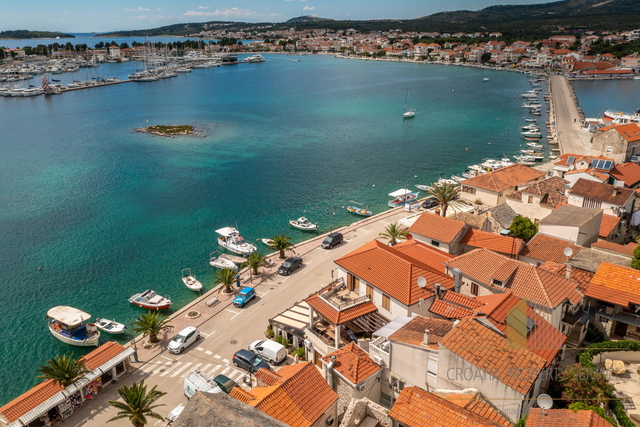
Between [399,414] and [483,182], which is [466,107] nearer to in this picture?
[483,182]

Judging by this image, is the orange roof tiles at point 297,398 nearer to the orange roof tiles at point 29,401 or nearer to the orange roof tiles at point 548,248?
the orange roof tiles at point 29,401

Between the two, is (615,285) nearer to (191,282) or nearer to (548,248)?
(548,248)

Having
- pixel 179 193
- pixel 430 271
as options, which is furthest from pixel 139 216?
pixel 430 271

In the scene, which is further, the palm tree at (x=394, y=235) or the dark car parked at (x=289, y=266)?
the palm tree at (x=394, y=235)

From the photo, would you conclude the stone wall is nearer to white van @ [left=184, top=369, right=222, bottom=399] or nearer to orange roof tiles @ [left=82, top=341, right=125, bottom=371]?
white van @ [left=184, top=369, right=222, bottom=399]

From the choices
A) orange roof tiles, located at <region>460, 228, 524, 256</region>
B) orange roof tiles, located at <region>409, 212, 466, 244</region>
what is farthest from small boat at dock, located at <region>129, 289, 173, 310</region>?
orange roof tiles, located at <region>460, 228, 524, 256</region>

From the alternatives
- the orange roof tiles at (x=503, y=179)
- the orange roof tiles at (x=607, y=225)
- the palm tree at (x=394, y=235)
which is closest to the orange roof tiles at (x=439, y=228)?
the palm tree at (x=394, y=235)
